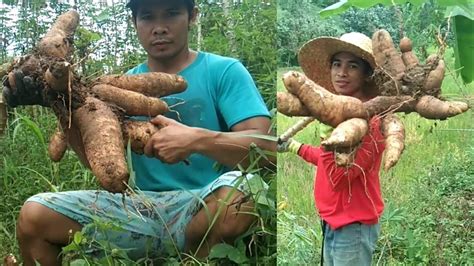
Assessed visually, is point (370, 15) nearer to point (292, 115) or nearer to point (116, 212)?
point (292, 115)

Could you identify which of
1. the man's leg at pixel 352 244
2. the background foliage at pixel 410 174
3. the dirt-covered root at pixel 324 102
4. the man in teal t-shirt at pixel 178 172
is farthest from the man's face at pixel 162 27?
the man's leg at pixel 352 244

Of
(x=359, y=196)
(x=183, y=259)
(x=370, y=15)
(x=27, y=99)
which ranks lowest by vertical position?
(x=183, y=259)

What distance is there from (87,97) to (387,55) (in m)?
0.56

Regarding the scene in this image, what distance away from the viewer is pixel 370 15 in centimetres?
121

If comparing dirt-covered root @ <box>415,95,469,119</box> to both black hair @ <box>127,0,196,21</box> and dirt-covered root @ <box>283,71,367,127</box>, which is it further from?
black hair @ <box>127,0,196,21</box>

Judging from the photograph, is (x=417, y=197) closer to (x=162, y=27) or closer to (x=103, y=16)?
(x=162, y=27)

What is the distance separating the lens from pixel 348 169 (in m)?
1.12

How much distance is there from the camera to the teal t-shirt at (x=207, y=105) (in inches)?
55.6

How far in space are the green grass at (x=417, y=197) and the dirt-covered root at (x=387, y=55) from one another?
0.07 meters

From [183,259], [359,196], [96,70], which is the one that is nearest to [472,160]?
[359,196]

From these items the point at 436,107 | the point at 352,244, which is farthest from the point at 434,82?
the point at 352,244

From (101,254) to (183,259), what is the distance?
0.53ft

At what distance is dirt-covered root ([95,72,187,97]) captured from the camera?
1.40 metres

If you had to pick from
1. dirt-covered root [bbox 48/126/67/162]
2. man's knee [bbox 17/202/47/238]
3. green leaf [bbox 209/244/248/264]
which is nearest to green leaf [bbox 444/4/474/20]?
green leaf [bbox 209/244/248/264]
